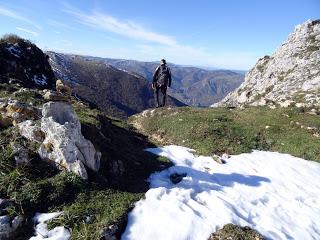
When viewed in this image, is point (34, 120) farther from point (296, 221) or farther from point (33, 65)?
point (33, 65)

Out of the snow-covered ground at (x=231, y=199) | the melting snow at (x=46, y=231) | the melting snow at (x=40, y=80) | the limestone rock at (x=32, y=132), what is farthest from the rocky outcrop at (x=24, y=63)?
the melting snow at (x=46, y=231)

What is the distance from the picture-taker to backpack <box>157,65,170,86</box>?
112 ft

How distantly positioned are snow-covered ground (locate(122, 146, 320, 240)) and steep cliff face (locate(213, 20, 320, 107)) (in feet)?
102

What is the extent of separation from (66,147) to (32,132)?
214cm

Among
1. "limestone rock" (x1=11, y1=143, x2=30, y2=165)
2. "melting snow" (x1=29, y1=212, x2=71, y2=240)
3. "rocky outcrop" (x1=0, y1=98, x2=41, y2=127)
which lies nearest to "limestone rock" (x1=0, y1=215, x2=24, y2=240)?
"melting snow" (x1=29, y1=212, x2=71, y2=240)

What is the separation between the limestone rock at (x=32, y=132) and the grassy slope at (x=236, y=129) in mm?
10687

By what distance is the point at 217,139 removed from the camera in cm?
2578

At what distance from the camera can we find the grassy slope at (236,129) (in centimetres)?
2481

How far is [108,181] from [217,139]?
442 inches

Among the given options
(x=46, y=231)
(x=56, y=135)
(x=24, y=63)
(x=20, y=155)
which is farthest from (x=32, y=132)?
(x=24, y=63)

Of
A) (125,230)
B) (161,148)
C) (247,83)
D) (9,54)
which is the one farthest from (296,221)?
(247,83)

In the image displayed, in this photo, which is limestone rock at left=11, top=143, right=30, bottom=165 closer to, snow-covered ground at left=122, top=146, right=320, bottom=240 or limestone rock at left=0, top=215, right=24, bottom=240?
limestone rock at left=0, top=215, right=24, bottom=240

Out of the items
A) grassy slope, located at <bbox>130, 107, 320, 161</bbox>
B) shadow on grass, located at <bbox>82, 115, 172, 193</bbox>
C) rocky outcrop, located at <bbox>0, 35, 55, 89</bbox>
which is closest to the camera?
shadow on grass, located at <bbox>82, 115, 172, 193</bbox>

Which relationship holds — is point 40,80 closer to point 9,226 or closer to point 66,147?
A: point 66,147
